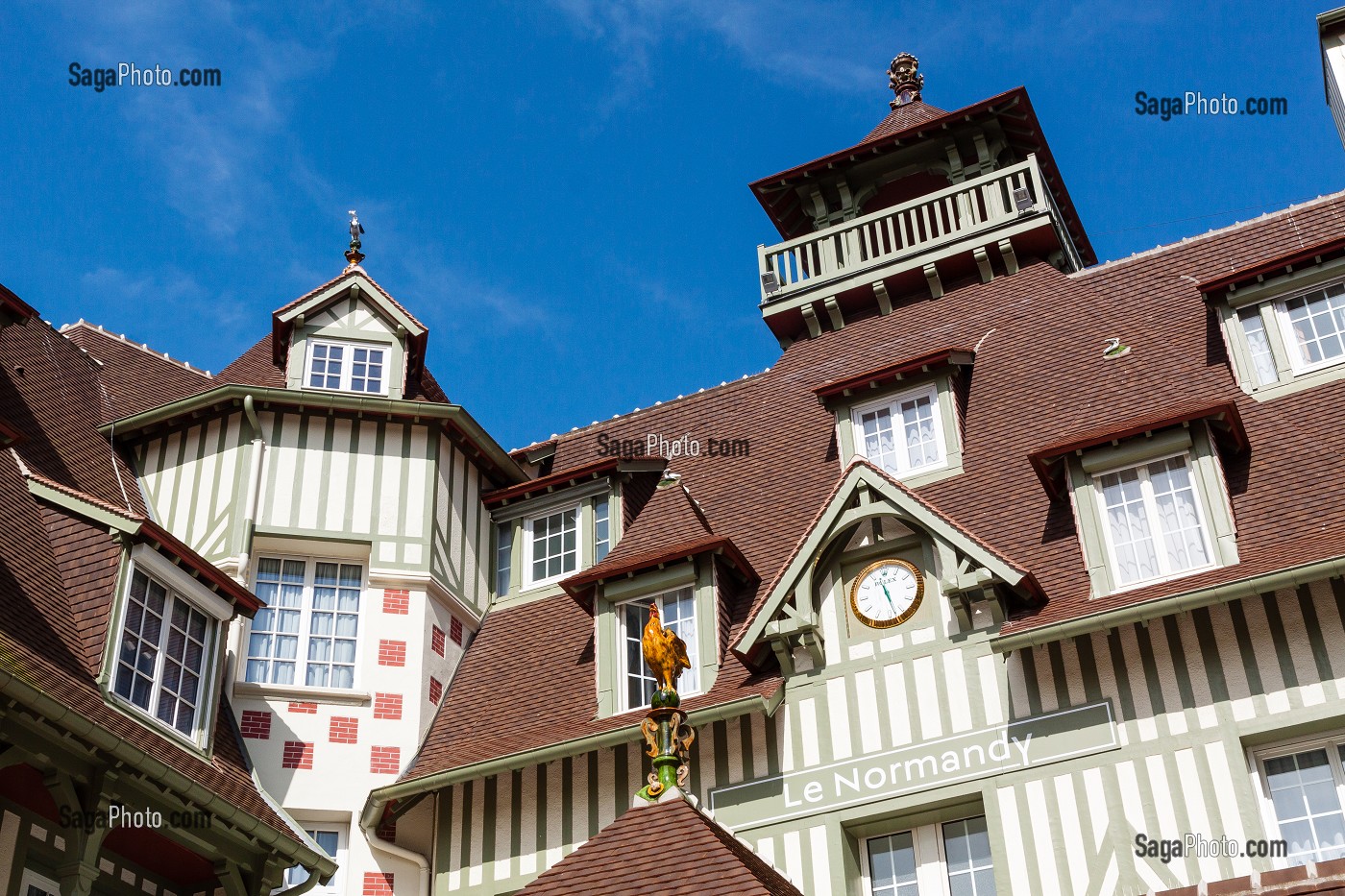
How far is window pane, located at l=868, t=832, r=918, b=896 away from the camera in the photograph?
614 inches

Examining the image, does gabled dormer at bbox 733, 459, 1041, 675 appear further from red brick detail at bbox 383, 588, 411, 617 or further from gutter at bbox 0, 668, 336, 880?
gutter at bbox 0, 668, 336, 880

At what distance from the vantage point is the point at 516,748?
17875mm

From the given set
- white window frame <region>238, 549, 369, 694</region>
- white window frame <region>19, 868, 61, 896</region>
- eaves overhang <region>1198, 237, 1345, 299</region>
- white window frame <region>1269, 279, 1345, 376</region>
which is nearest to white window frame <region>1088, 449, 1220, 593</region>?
white window frame <region>1269, 279, 1345, 376</region>

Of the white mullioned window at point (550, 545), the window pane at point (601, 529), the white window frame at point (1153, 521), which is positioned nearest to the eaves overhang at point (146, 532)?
the white mullioned window at point (550, 545)

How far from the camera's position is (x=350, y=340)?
73.4 feet

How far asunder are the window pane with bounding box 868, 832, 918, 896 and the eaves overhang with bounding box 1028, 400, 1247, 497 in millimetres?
4384

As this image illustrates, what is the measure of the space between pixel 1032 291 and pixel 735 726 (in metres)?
8.91

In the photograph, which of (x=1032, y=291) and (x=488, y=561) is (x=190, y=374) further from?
(x=1032, y=291)

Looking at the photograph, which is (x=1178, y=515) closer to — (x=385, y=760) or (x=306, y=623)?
(x=385, y=760)

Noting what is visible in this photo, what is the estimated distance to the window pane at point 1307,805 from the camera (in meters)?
13.8

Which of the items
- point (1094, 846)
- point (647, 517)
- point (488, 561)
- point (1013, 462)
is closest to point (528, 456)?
point (488, 561)

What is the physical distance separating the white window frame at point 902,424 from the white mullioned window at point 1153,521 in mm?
2855

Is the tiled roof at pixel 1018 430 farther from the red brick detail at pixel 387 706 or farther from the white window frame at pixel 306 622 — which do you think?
the white window frame at pixel 306 622

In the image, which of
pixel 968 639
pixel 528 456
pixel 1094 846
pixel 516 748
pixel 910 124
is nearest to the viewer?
pixel 1094 846
